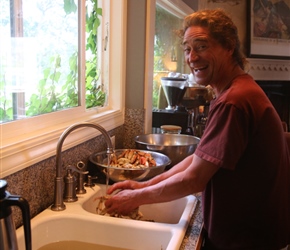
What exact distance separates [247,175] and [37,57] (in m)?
0.89

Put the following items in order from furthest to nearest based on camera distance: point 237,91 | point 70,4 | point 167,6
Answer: point 167,6
point 70,4
point 237,91

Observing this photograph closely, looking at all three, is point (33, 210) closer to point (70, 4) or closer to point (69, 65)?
point (69, 65)

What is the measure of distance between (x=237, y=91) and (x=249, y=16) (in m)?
3.96

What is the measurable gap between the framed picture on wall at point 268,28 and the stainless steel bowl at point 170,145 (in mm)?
2996

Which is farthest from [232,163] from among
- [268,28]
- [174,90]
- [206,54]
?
[268,28]

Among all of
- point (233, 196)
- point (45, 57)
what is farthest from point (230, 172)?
point (45, 57)

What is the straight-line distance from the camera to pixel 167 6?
3.21m

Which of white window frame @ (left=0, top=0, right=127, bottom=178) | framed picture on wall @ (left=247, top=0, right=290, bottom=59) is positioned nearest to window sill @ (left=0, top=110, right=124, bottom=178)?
white window frame @ (left=0, top=0, right=127, bottom=178)

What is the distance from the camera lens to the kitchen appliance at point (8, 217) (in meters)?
0.74

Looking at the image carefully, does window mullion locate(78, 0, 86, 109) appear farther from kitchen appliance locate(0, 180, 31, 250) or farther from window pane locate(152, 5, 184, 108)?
window pane locate(152, 5, 184, 108)

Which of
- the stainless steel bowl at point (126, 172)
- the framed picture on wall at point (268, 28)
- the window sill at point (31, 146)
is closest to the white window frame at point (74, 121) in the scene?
the window sill at point (31, 146)

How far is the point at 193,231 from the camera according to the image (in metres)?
1.25

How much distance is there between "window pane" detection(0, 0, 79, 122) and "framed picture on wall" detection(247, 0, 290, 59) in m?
3.58

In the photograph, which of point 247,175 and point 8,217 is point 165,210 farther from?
point 8,217
